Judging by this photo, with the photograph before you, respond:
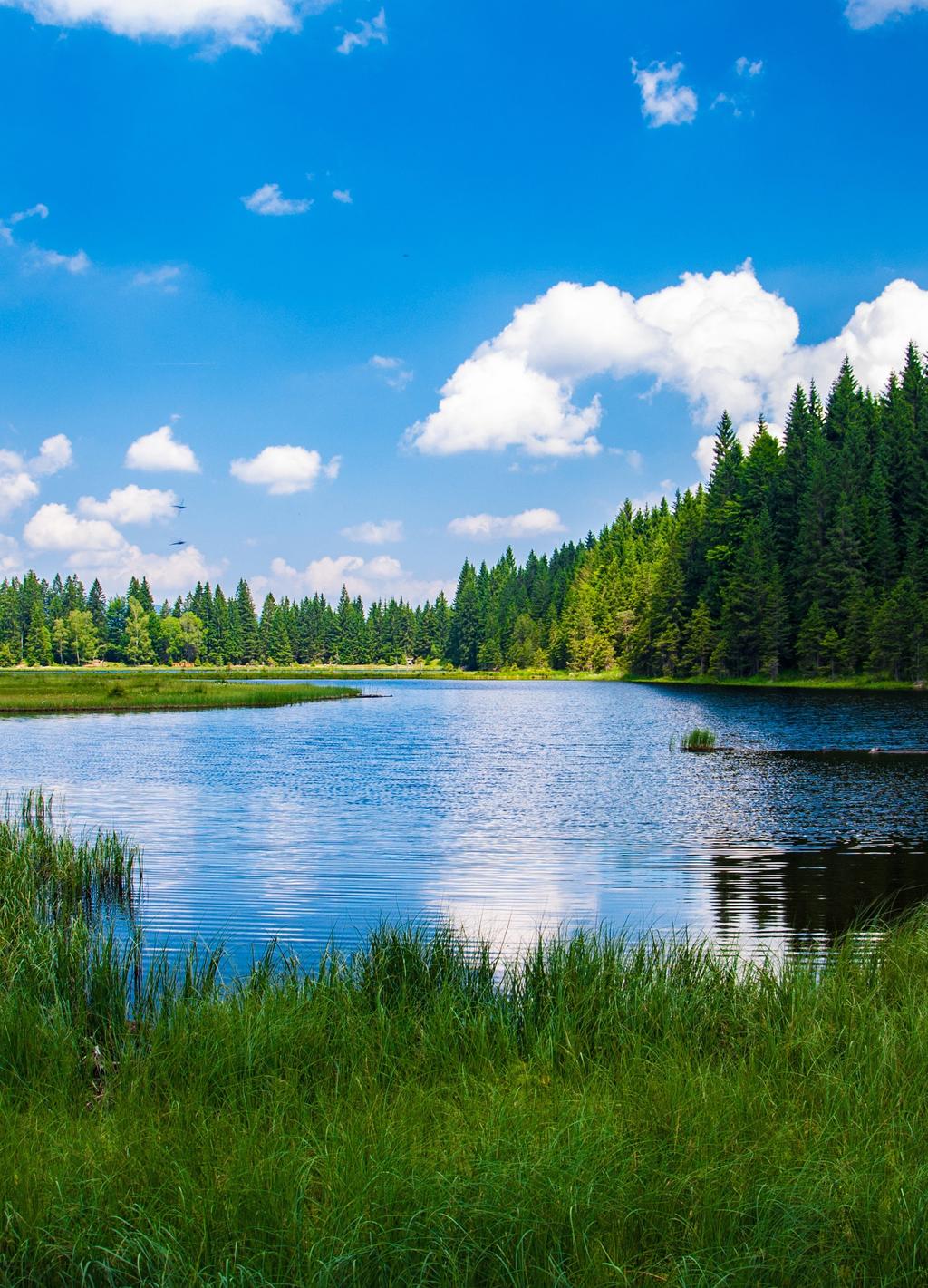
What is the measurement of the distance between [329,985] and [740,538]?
108 metres

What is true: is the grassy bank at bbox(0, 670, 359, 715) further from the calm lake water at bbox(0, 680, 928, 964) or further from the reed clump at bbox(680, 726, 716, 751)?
the reed clump at bbox(680, 726, 716, 751)

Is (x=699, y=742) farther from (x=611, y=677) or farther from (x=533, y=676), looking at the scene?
(x=533, y=676)

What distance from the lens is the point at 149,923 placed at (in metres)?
13.1

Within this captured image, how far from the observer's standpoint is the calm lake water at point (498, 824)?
1404cm

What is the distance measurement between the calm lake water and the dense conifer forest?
38397 millimetres

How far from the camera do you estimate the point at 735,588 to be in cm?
9662

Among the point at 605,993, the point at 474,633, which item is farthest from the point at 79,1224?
the point at 474,633

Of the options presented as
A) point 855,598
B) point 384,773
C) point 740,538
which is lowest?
point 384,773

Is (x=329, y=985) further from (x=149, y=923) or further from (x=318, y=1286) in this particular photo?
(x=149, y=923)

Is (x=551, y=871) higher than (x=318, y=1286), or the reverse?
(x=318, y=1286)

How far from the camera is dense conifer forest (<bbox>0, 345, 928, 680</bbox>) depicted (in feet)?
281

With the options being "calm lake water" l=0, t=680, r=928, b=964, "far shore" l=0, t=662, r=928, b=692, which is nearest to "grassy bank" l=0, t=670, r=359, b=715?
"calm lake water" l=0, t=680, r=928, b=964

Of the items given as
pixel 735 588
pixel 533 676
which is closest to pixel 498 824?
pixel 735 588

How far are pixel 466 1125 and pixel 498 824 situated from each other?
17.8 meters
